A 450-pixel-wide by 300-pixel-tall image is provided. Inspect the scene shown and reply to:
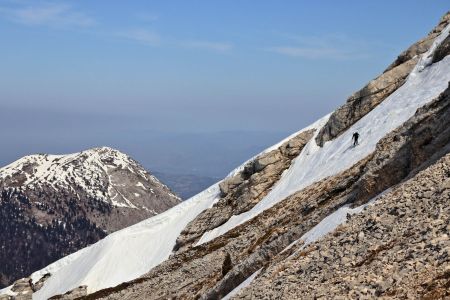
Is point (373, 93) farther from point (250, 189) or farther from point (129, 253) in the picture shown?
point (129, 253)

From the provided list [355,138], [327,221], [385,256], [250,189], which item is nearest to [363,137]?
[355,138]

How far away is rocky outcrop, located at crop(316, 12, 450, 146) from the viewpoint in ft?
279

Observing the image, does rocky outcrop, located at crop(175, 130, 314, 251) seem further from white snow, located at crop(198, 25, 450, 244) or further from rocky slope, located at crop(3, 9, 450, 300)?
white snow, located at crop(198, 25, 450, 244)

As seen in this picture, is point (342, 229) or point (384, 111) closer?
point (342, 229)

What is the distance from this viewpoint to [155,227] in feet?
A: 366

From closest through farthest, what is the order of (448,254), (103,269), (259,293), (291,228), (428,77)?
1. (448,254)
2. (259,293)
3. (291,228)
4. (428,77)
5. (103,269)

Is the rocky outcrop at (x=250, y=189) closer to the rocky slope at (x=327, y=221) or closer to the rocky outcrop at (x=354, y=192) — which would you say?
the rocky slope at (x=327, y=221)

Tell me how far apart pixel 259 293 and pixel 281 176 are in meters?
62.1

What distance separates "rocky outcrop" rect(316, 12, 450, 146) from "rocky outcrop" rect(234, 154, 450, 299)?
182ft

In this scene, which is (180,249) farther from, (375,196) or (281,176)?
(375,196)

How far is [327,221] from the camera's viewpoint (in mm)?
38219

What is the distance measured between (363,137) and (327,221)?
37.9m

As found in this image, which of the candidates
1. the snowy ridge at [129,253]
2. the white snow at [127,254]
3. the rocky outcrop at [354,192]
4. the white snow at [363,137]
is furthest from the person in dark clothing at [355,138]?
the white snow at [127,254]

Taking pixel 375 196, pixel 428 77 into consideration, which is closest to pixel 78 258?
pixel 428 77
